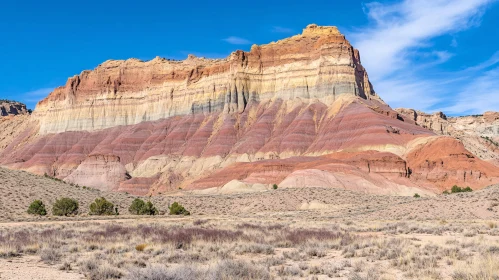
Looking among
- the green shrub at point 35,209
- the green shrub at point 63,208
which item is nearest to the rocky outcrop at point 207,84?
the green shrub at point 63,208

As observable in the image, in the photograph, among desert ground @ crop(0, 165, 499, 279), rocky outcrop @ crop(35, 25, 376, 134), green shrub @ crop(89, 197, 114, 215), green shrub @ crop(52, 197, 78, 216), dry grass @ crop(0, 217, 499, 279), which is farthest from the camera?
rocky outcrop @ crop(35, 25, 376, 134)

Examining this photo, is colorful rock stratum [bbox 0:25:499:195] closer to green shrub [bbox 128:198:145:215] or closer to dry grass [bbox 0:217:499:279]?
green shrub [bbox 128:198:145:215]

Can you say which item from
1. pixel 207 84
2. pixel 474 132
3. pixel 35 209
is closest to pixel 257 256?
pixel 35 209

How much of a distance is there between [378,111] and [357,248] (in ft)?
330

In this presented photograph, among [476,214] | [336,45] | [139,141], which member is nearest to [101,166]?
[139,141]

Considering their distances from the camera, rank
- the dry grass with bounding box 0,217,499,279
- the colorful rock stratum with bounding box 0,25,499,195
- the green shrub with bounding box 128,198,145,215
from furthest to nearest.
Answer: the colorful rock stratum with bounding box 0,25,499,195, the green shrub with bounding box 128,198,145,215, the dry grass with bounding box 0,217,499,279

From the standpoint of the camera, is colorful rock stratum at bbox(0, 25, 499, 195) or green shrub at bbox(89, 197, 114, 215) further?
colorful rock stratum at bbox(0, 25, 499, 195)

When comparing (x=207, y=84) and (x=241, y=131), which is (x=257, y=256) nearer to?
(x=241, y=131)

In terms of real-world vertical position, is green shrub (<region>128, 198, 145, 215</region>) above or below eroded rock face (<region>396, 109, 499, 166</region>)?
below

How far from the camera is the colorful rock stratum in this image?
8631 centimetres

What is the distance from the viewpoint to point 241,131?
407 ft

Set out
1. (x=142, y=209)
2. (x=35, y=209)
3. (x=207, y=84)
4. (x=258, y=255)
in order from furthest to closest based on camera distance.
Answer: (x=207, y=84) → (x=142, y=209) → (x=35, y=209) → (x=258, y=255)

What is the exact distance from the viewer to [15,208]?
139 feet

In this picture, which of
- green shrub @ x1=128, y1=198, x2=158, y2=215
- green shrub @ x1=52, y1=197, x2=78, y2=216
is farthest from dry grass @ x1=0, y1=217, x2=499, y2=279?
green shrub @ x1=128, y1=198, x2=158, y2=215
